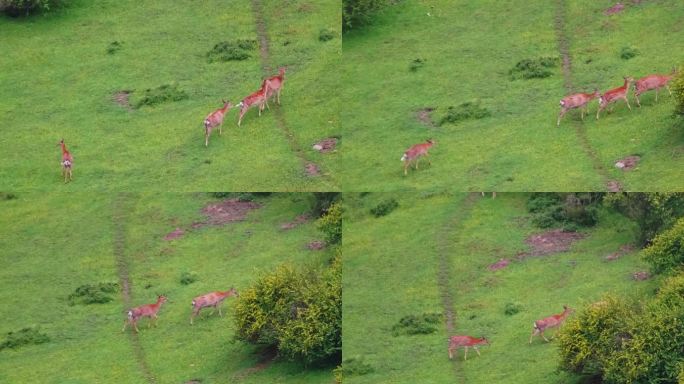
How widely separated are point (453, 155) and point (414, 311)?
5283 millimetres

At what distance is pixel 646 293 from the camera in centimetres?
5925

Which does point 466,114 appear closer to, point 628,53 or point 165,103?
point 628,53

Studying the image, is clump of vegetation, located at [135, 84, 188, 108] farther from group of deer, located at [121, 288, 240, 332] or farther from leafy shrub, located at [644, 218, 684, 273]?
leafy shrub, located at [644, 218, 684, 273]

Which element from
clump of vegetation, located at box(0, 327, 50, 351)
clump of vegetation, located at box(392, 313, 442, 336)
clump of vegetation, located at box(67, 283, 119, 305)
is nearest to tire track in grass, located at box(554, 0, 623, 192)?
clump of vegetation, located at box(392, 313, 442, 336)

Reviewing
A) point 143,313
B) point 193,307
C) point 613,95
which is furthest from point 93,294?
point 613,95

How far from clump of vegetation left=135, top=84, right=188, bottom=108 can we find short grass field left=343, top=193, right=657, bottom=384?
6.98 metres

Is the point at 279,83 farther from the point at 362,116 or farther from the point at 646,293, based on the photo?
the point at 646,293

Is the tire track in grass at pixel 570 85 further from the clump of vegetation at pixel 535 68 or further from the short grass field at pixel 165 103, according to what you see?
the short grass field at pixel 165 103

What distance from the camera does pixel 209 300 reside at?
61.0 metres

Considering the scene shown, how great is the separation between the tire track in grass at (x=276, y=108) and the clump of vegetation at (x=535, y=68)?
703cm

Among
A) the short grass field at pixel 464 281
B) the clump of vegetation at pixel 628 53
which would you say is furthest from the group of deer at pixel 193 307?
the clump of vegetation at pixel 628 53

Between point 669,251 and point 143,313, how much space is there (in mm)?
14032

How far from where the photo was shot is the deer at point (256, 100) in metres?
65.1

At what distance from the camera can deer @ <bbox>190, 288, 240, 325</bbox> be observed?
61.0 metres
